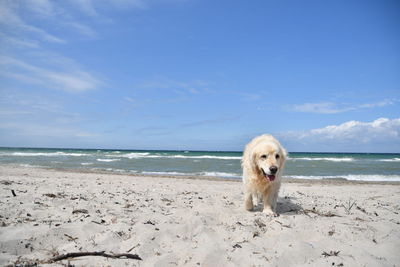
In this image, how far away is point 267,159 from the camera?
4574 mm

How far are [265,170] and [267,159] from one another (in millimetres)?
186

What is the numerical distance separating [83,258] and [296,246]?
222 cm

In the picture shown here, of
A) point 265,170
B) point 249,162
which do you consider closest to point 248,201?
point 249,162

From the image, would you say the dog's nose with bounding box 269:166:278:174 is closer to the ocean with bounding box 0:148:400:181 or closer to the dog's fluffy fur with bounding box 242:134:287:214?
the dog's fluffy fur with bounding box 242:134:287:214

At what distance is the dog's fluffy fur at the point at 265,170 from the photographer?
455 centimetres

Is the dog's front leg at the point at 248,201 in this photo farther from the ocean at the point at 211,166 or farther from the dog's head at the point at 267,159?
the ocean at the point at 211,166

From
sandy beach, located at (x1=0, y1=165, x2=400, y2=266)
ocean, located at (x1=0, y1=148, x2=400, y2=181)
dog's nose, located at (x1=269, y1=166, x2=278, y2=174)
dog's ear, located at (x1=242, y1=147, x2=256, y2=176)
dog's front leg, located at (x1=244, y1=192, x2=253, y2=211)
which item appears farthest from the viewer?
ocean, located at (x1=0, y1=148, x2=400, y2=181)

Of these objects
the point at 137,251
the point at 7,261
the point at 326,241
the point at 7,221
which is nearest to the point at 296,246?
the point at 326,241

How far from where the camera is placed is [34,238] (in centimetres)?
300

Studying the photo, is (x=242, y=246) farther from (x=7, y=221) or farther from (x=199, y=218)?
(x=7, y=221)

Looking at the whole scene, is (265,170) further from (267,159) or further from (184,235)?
(184,235)

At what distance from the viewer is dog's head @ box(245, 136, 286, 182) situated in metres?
4.48

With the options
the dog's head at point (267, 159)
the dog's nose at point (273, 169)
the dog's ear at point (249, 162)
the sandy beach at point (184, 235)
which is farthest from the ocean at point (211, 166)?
the sandy beach at point (184, 235)

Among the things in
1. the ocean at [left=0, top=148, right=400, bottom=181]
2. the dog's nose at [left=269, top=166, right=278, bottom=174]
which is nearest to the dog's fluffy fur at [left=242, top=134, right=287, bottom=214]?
the dog's nose at [left=269, top=166, right=278, bottom=174]
